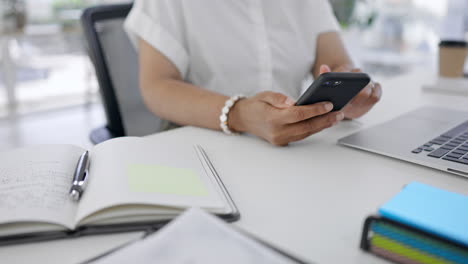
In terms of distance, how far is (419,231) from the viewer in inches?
14.9

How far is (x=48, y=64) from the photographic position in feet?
12.7

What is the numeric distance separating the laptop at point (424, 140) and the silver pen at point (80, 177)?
1.41 ft

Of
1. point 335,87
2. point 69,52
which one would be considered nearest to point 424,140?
point 335,87

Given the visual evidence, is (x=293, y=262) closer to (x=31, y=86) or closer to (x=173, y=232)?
(x=173, y=232)

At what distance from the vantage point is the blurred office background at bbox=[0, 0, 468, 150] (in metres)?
3.18

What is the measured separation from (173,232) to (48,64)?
12.9 ft

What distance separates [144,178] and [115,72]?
2.06 feet

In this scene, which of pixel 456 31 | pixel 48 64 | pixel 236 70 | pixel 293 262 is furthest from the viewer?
pixel 48 64

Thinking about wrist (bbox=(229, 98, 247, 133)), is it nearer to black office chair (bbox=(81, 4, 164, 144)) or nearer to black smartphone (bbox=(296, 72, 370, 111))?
black smartphone (bbox=(296, 72, 370, 111))

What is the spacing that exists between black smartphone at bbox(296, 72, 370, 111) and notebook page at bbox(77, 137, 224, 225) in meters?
0.21

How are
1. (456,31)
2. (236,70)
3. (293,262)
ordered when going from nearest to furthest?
(293,262) < (236,70) < (456,31)

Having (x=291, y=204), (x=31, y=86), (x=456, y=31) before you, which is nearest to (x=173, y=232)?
(x=291, y=204)

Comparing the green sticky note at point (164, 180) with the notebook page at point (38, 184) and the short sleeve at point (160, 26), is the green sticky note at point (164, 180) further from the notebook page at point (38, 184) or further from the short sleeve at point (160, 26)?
the short sleeve at point (160, 26)

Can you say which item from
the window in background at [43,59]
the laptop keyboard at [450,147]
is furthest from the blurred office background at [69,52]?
the laptop keyboard at [450,147]
